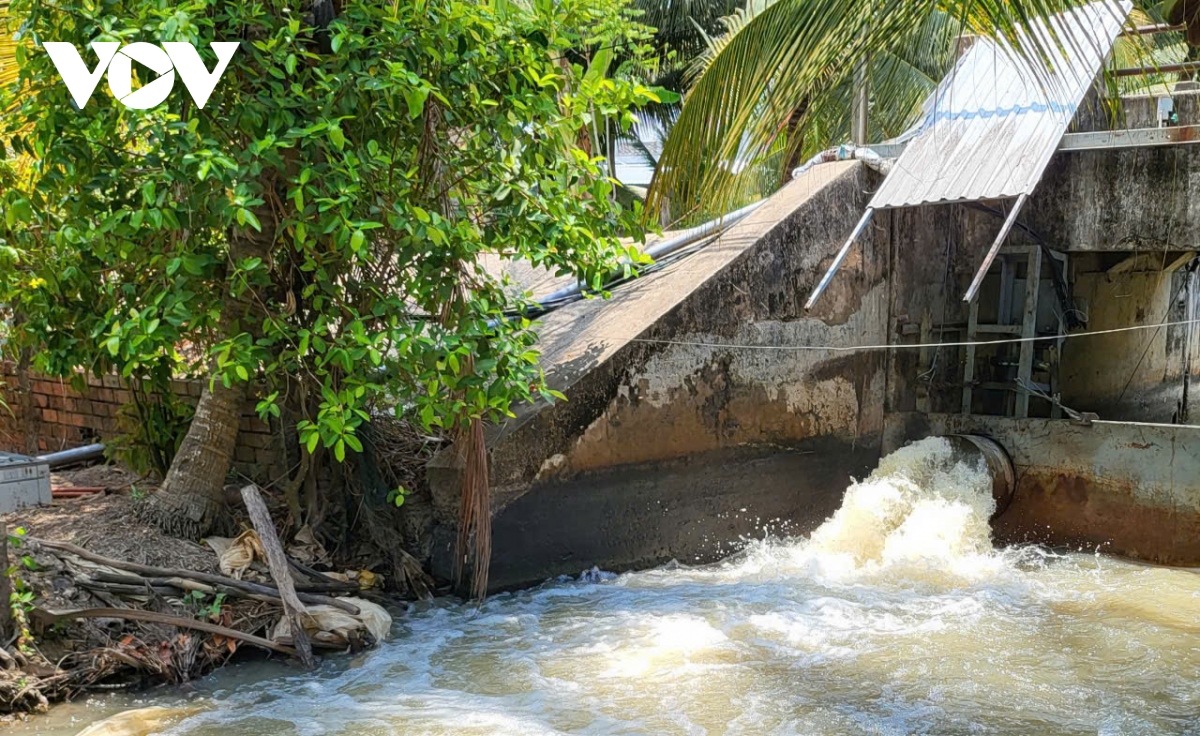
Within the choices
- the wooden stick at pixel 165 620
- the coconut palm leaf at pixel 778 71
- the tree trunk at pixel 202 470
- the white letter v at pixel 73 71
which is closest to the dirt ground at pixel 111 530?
the tree trunk at pixel 202 470

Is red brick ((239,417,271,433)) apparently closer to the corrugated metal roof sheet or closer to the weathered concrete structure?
the weathered concrete structure

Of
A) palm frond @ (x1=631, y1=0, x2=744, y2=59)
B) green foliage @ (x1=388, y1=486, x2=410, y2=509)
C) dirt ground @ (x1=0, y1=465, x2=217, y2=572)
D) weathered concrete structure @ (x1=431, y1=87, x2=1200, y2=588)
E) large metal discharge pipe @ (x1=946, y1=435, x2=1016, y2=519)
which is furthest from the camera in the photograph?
palm frond @ (x1=631, y1=0, x2=744, y2=59)

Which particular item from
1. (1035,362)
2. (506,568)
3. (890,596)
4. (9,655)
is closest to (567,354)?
(506,568)

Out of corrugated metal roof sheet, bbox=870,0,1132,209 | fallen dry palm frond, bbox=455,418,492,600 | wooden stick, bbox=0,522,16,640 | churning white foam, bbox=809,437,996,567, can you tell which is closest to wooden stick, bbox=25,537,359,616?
wooden stick, bbox=0,522,16,640

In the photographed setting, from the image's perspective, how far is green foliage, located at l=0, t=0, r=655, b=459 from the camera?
5461mm

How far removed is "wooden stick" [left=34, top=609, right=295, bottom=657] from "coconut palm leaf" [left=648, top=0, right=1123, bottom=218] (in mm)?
3293

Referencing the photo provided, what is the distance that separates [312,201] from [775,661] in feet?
12.3

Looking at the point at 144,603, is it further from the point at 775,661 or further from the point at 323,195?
the point at 775,661

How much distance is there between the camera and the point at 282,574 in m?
6.07

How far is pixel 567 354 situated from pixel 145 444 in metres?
3.10

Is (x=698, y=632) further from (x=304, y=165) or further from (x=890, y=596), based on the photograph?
(x=304, y=165)

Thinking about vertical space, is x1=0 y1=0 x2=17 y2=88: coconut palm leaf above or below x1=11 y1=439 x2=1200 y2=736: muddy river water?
above

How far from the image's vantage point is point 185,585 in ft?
19.7

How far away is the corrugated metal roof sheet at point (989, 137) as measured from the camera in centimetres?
916
